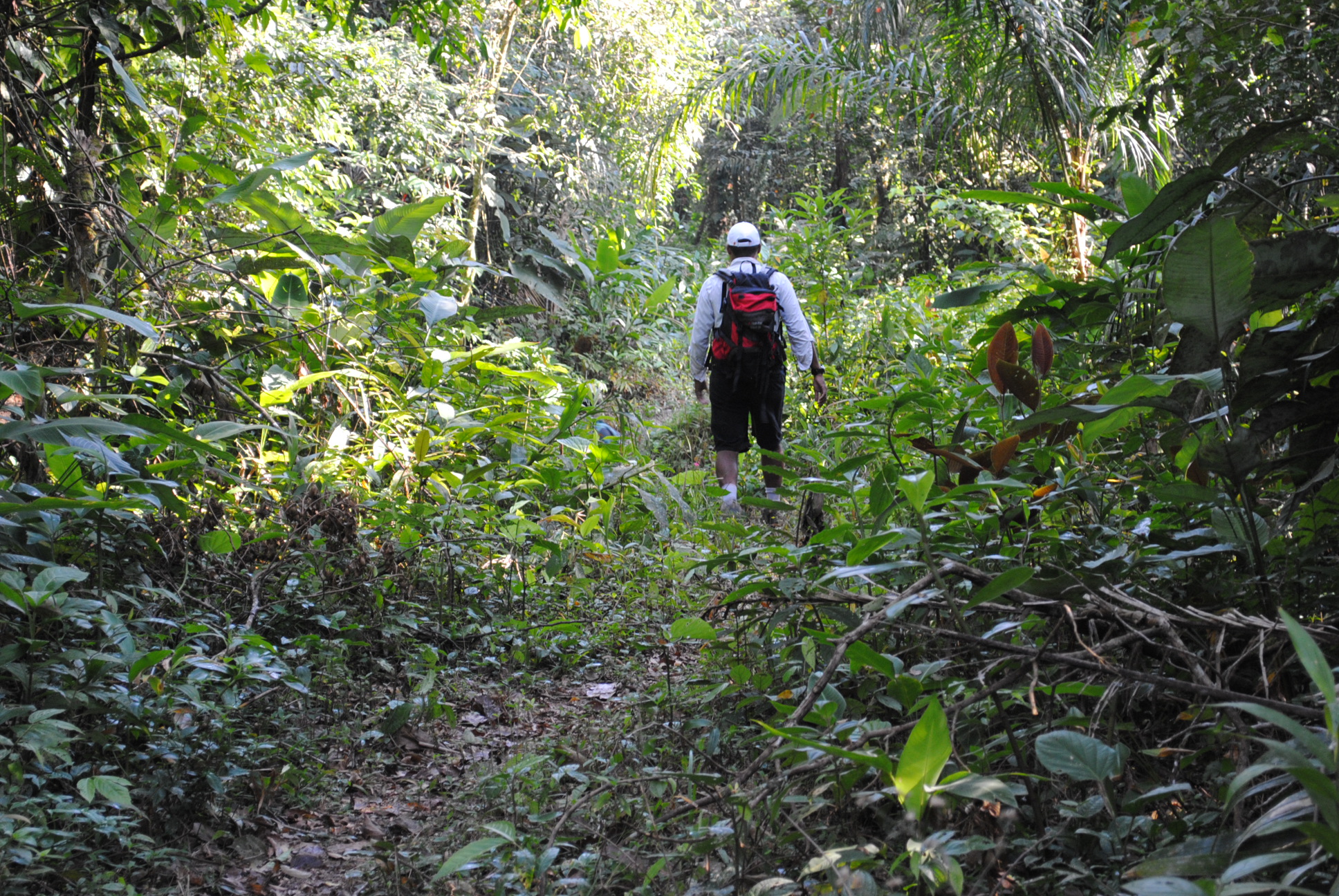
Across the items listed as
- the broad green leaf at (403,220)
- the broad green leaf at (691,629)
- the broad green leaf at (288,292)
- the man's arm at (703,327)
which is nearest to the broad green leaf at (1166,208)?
the broad green leaf at (691,629)

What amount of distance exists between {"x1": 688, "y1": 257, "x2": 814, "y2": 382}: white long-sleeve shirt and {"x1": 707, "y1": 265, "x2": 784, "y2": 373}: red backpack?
0.04 metres

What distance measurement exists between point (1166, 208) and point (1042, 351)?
633 millimetres

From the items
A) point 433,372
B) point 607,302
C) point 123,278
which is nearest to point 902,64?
point 607,302

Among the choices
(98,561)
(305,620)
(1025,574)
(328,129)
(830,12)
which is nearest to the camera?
(1025,574)

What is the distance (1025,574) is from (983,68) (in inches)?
291

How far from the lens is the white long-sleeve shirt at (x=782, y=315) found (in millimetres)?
5699

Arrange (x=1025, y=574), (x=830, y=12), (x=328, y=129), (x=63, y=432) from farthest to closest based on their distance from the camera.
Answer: (x=830, y=12) < (x=328, y=129) < (x=63, y=432) < (x=1025, y=574)

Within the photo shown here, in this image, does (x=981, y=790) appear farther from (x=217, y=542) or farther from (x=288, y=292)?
(x=288, y=292)

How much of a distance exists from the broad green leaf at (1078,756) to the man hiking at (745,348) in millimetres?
4042

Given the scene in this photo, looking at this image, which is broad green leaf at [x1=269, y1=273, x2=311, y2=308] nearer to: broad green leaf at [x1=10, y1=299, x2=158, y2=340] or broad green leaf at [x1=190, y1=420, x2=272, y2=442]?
broad green leaf at [x1=190, y1=420, x2=272, y2=442]

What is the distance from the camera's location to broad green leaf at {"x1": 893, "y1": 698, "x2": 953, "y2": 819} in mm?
1228

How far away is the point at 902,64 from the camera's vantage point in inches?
380

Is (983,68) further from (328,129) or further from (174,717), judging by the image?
(174,717)

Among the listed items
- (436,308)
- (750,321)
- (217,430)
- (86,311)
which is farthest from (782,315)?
(86,311)
